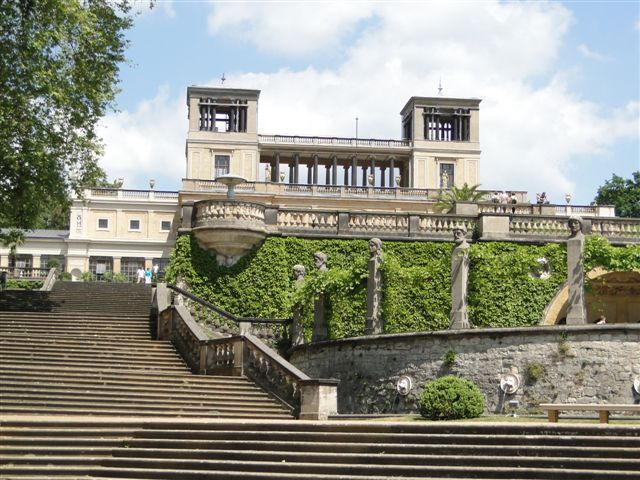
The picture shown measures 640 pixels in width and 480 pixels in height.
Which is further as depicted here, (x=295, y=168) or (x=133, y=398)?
(x=295, y=168)

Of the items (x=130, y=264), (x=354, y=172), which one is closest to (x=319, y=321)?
(x=130, y=264)

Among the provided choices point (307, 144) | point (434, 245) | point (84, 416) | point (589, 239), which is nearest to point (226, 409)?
point (84, 416)

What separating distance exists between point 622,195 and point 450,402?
57.0 m

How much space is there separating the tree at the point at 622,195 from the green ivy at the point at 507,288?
42.4 meters

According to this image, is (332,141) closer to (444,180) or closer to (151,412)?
(444,180)

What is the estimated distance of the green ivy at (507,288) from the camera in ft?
100.0

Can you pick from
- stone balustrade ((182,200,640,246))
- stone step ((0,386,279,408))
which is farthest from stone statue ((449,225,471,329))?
stone balustrade ((182,200,640,246))

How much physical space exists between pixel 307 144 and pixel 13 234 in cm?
4130

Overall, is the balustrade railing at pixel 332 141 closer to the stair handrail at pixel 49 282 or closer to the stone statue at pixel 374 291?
the stair handrail at pixel 49 282

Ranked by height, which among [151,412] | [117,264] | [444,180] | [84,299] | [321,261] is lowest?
[151,412]

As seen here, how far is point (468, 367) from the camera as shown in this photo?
24281 millimetres

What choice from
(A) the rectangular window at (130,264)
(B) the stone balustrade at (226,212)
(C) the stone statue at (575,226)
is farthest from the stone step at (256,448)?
(A) the rectangular window at (130,264)

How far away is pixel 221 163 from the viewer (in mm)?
71812

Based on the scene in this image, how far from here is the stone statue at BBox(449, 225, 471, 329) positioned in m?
25.5
